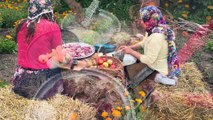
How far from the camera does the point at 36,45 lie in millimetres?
4395

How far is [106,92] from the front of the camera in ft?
15.1

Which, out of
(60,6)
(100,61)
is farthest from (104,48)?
(60,6)

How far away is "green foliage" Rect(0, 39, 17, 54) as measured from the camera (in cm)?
686

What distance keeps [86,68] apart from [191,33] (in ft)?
14.3

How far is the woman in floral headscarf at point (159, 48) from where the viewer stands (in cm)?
501

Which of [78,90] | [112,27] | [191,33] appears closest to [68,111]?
[78,90]

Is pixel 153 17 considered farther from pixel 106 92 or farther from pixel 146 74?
pixel 106 92

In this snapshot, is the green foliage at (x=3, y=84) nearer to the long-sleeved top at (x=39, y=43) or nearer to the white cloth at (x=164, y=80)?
the long-sleeved top at (x=39, y=43)

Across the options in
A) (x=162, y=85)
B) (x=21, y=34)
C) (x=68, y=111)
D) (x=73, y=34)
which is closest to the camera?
(x=68, y=111)

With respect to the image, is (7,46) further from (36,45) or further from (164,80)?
(164,80)

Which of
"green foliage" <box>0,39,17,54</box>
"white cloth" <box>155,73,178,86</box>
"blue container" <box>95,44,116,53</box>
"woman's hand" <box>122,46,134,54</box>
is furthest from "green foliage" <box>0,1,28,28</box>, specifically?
"white cloth" <box>155,73,178,86</box>

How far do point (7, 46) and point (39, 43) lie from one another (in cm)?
267

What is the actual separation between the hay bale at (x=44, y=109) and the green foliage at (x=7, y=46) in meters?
2.87

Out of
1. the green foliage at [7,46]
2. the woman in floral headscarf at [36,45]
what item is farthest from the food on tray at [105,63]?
the green foliage at [7,46]
